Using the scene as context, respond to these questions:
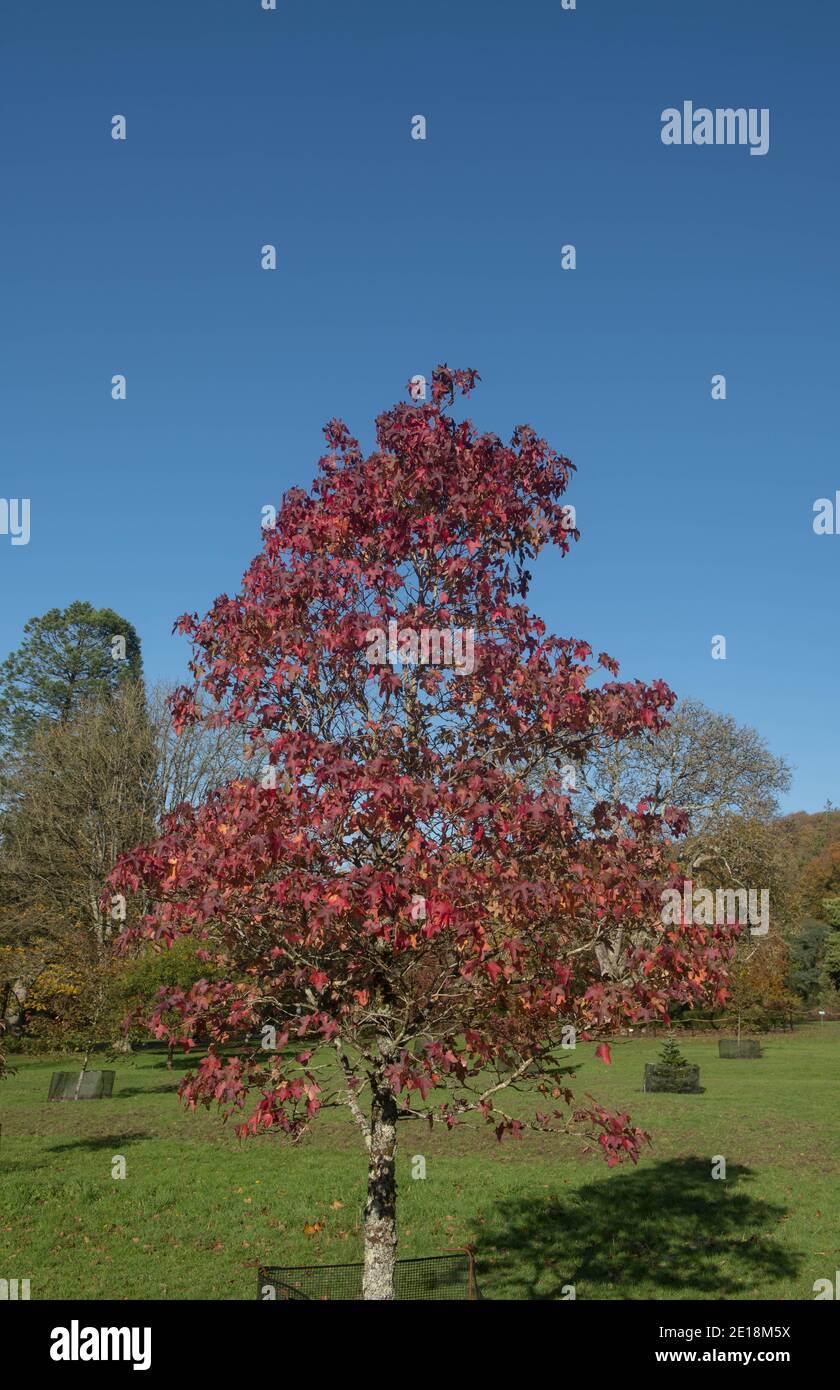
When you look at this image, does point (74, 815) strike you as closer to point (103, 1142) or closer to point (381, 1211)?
point (103, 1142)

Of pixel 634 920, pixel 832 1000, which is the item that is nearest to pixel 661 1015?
pixel 634 920

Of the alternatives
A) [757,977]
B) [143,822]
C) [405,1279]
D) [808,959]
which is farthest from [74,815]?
[808,959]

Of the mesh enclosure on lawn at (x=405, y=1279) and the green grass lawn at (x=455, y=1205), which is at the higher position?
the mesh enclosure on lawn at (x=405, y=1279)

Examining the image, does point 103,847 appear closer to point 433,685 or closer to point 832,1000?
point 433,685

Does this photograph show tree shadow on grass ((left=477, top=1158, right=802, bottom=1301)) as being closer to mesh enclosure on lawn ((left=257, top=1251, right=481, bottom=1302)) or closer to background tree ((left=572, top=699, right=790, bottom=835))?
mesh enclosure on lawn ((left=257, top=1251, right=481, bottom=1302))

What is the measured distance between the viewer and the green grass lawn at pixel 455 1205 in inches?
424

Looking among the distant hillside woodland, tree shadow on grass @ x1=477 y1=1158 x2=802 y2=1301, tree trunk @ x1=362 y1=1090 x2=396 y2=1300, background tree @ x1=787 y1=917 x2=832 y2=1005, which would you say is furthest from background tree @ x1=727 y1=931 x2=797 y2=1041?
tree trunk @ x1=362 y1=1090 x2=396 y2=1300

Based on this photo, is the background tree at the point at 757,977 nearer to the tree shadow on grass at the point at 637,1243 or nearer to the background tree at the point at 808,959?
the background tree at the point at 808,959

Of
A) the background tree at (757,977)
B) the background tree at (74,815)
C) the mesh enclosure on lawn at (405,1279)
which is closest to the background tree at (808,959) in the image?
the background tree at (757,977)

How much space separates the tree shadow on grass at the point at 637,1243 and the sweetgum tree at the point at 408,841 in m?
4.51

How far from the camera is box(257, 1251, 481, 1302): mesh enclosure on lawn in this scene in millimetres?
7840
